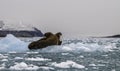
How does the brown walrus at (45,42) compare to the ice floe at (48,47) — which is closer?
the ice floe at (48,47)

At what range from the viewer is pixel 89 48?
31062mm

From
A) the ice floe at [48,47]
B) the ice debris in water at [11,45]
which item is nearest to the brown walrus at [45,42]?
the ice floe at [48,47]

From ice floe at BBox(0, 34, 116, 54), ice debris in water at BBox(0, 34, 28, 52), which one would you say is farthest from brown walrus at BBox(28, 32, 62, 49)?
ice debris in water at BBox(0, 34, 28, 52)

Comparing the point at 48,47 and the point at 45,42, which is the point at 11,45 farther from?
the point at 48,47

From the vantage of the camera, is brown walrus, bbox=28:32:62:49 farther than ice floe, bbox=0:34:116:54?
Yes

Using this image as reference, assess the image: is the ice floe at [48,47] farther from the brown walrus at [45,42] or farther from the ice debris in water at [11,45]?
the brown walrus at [45,42]

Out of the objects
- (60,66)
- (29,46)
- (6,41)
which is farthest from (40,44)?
(60,66)

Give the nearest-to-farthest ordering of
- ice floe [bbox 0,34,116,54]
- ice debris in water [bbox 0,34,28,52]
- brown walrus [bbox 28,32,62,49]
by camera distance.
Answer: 1. ice floe [bbox 0,34,116,54]
2. brown walrus [bbox 28,32,62,49]
3. ice debris in water [bbox 0,34,28,52]

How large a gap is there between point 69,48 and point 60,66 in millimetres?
12551

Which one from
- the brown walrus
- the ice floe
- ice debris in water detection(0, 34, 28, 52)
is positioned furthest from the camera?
ice debris in water detection(0, 34, 28, 52)

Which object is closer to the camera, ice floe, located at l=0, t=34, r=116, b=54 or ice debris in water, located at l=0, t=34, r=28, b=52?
ice floe, located at l=0, t=34, r=116, b=54

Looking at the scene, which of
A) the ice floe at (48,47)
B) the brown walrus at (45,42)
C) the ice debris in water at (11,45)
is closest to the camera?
the ice floe at (48,47)

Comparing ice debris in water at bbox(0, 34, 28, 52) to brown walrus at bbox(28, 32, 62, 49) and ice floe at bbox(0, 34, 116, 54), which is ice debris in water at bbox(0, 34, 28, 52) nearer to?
ice floe at bbox(0, 34, 116, 54)

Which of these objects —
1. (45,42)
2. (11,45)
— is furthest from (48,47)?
(11,45)
